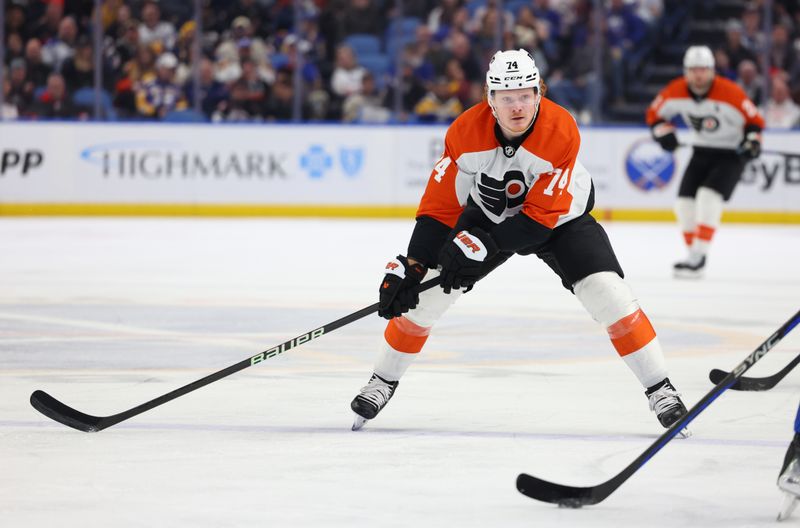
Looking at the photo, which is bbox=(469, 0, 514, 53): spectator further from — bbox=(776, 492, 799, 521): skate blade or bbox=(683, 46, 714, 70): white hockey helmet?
bbox=(776, 492, 799, 521): skate blade

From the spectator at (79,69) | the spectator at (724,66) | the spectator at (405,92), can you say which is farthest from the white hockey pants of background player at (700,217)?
the spectator at (79,69)

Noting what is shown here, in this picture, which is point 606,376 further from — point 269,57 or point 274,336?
point 269,57

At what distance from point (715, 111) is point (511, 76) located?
18.8ft

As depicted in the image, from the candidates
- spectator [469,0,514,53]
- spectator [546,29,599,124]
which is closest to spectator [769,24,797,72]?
spectator [546,29,599,124]

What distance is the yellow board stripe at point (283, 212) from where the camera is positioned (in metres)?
12.7

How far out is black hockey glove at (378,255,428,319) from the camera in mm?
3658

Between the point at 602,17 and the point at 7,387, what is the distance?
933 centimetres

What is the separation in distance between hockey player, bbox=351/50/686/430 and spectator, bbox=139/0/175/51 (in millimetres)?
9403

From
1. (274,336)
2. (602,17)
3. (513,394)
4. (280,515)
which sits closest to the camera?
(280,515)

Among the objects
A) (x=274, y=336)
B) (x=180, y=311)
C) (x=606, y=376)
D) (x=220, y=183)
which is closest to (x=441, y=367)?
(x=606, y=376)

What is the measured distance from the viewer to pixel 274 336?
18.6 feet

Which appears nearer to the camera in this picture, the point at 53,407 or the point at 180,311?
the point at 53,407

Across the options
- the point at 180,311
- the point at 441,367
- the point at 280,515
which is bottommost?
the point at 180,311

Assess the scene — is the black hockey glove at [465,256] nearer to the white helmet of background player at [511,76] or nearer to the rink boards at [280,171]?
the white helmet of background player at [511,76]
